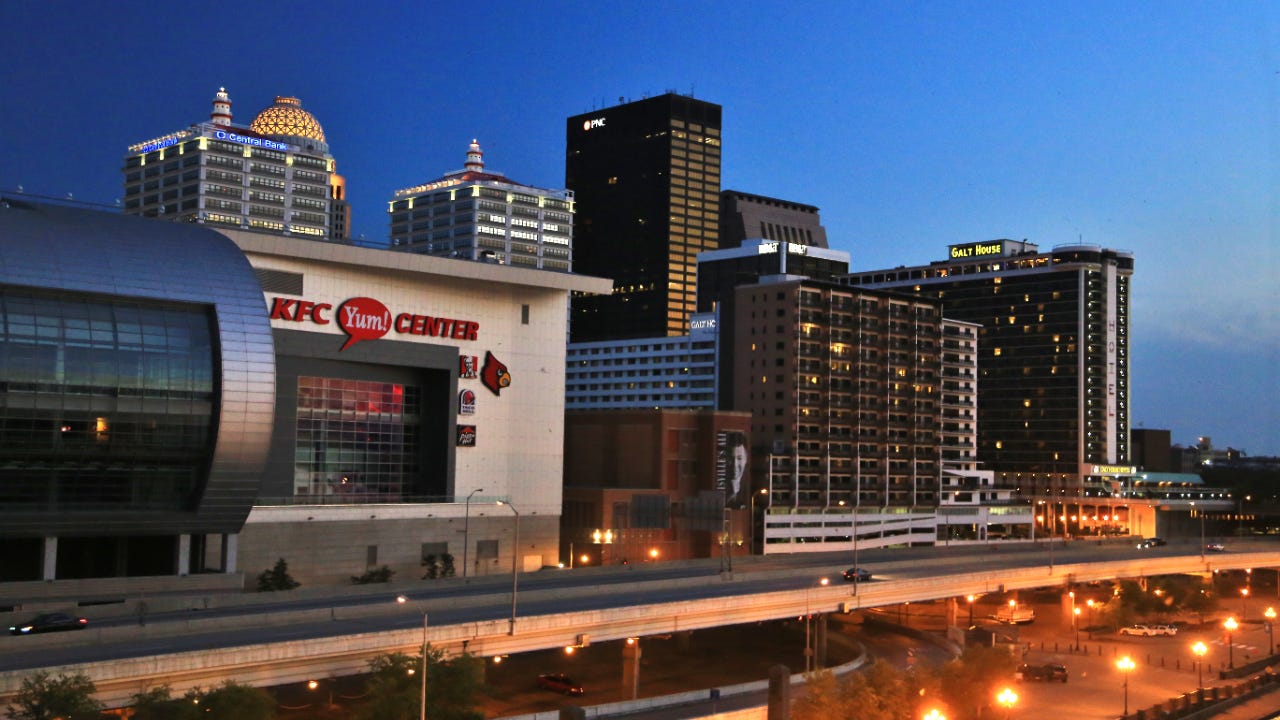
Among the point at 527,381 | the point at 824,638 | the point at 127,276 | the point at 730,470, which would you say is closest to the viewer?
the point at 127,276

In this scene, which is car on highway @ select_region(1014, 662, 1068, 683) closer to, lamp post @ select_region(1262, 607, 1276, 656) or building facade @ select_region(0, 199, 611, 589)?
lamp post @ select_region(1262, 607, 1276, 656)

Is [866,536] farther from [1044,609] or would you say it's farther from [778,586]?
[778,586]

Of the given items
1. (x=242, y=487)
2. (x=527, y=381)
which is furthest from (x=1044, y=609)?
(x=242, y=487)

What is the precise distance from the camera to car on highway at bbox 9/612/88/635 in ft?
211

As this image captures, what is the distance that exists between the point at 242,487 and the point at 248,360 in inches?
367

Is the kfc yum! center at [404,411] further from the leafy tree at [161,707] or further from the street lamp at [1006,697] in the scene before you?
the leafy tree at [161,707]

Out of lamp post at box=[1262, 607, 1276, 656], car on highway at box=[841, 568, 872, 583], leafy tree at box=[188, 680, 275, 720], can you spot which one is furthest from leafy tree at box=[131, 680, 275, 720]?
lamp post at box=[1262, 607, 1276, 656]

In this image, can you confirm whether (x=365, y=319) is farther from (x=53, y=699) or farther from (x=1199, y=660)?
(x=1199, y=660)

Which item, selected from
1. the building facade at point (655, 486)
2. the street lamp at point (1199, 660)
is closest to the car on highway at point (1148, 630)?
the street lamp at point (1199, 660)

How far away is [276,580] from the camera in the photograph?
94.2m

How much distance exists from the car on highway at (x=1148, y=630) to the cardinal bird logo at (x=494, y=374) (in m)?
64.4

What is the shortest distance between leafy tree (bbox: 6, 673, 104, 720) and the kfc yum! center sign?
5613 centimetres

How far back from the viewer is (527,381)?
12188 cm

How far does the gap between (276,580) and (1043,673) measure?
2277 inches
